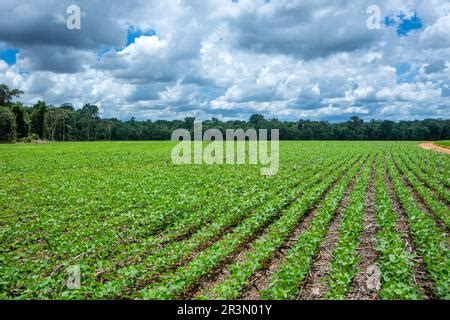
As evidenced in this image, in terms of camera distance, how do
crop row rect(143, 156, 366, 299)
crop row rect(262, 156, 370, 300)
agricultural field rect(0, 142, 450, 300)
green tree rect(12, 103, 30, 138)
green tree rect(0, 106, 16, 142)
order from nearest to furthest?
crop row rect(262, 156, 370, 300) < crop row rect(143, 156, 366, 299) < agricultural field rect(0, 142, 450, 300) < green tree rect(0, 106, 16, 142) < green tree rect(12, 103, 30, 138)

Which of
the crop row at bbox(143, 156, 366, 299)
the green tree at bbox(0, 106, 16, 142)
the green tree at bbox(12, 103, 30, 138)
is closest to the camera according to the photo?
the crop row at bbox(143, 156, 366, 299)

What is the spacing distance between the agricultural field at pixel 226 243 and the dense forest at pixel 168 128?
317 ft

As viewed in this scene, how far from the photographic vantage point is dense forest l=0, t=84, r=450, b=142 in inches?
4013

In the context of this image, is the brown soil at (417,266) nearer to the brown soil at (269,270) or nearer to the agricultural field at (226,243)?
the agricultural field at (226,243)

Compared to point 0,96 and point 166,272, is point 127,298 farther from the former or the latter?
point 0,96

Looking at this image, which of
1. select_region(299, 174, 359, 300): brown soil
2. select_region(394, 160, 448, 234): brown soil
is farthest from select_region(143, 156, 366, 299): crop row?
select_region(394, 160, 448, 234): brown soil

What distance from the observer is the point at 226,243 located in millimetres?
8320

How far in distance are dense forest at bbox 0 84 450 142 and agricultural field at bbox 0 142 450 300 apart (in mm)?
96662

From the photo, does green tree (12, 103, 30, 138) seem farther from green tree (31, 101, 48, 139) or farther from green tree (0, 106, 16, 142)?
green tree (31, 101, 48, 139)

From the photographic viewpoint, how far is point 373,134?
137750mm

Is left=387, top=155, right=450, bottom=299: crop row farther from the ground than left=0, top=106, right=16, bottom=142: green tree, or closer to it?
closer to it

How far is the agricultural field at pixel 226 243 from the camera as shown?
19.8ft

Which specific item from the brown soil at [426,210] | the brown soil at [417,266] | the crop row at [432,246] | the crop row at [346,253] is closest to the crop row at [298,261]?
the crop row at [346,253]

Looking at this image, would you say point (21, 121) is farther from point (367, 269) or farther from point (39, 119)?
point (367, 269)
